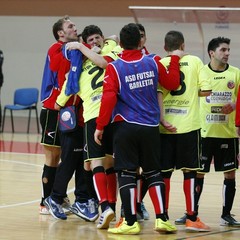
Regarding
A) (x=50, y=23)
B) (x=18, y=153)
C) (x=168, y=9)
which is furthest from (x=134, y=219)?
(x=50, y=23)

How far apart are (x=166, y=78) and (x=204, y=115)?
3.25ft

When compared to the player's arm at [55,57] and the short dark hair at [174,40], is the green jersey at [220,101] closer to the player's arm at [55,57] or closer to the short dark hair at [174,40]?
the short dark hair at [174,40]

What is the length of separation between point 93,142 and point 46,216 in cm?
116

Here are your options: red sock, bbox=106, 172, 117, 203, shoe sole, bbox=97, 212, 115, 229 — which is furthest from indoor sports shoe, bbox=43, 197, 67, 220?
shoe sole, bbox=97, 212, 115, 229

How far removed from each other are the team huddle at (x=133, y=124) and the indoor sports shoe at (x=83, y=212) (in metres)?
0.01

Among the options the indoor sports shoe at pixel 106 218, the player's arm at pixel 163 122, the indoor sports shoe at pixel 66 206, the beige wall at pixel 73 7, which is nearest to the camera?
the indoor sports shoe at pixel 106 218

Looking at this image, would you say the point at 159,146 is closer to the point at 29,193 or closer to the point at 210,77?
the point at 210,77

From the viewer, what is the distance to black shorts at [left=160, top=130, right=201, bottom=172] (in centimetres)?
725

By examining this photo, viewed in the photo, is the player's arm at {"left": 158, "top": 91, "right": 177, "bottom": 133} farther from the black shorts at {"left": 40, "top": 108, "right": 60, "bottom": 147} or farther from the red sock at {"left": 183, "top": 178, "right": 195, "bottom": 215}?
the black shorts at {"left": 40, "top": 108, "right": 60, "bottom": 147}

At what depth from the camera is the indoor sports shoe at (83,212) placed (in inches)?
303

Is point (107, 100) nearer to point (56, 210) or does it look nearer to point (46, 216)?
point (56, 210)

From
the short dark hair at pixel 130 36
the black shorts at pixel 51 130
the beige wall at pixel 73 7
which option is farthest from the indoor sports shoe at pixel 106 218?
the beige wall at pixel 73 7

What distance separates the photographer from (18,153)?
45.5 ft

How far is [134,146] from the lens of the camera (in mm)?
6992
